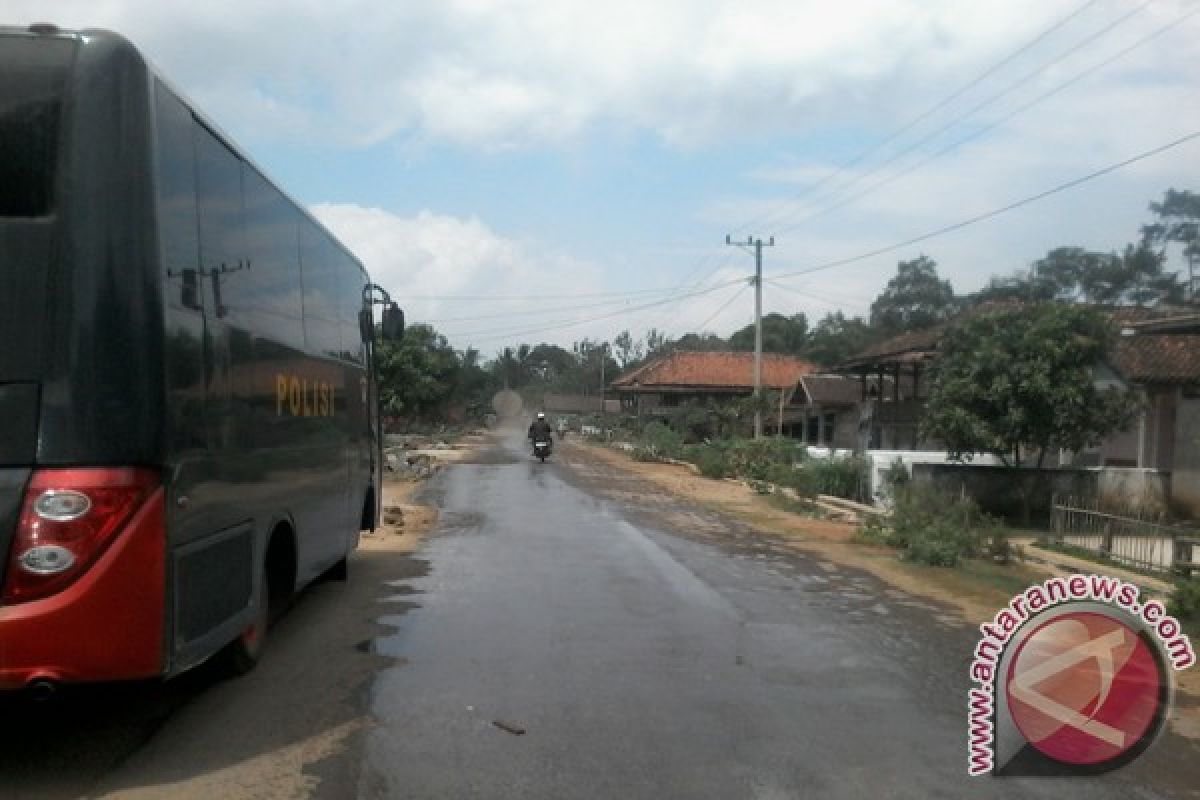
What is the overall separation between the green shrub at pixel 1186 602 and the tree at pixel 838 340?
56891 mm

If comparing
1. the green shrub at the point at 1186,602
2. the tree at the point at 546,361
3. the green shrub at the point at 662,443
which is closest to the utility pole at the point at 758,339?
the green shrub at the point at 662,443

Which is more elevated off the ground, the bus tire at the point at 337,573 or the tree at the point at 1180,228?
the tree at the point at 1180,228

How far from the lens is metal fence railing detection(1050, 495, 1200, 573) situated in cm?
1212

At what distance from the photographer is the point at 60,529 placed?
4.46m

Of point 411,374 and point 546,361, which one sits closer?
point 411,374

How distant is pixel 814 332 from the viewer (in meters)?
86.6

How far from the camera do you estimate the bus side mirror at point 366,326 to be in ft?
36.4

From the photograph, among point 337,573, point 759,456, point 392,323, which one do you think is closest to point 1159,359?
point 759,456

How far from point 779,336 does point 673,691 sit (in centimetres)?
8029

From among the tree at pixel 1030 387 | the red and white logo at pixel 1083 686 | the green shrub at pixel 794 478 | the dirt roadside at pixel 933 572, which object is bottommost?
the dirt roadside at pixel 933 572

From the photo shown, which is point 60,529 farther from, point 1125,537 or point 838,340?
point 838,340

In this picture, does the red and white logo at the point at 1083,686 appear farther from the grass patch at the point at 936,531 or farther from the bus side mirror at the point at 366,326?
the grass patch at the point at 936,531

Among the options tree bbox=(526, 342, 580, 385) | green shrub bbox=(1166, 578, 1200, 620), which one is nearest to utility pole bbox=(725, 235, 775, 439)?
green shrub bbox=(1166, 578, 1200, 620)

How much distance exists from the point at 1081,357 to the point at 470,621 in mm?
12878
